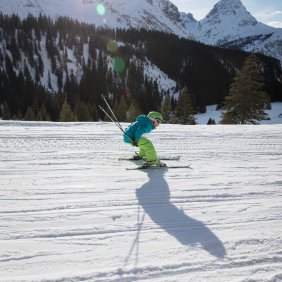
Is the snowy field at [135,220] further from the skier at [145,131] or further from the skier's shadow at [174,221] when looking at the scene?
the skier at [145,131]

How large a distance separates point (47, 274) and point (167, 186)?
2671 mm

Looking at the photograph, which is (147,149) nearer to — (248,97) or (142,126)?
(142,126)

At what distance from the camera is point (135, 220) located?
360cm

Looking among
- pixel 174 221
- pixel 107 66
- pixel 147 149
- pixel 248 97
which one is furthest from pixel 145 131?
pixel 107 66

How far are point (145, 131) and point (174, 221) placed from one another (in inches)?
109

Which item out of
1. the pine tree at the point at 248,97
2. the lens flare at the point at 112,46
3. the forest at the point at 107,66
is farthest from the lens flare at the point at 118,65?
the pine tree at the point at 248,97

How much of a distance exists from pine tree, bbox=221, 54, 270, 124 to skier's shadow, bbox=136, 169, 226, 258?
27951 millimetres

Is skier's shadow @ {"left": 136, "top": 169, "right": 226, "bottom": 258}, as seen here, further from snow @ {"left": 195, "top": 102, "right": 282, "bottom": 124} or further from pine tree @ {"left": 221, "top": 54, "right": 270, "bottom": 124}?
snow @ {"left": 195, "top": 102, "right": 282, "bottom": 124}

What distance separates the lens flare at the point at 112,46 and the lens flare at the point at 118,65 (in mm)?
4559

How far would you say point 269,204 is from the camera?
4250 millimetres

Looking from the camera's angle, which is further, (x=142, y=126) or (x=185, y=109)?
(x=185, y=109)

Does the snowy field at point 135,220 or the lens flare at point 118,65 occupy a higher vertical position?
the lens flare at point 118,65

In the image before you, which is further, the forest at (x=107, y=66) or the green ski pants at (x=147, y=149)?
the forest at (x=107, y=66)

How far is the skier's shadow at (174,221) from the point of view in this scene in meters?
3.14
